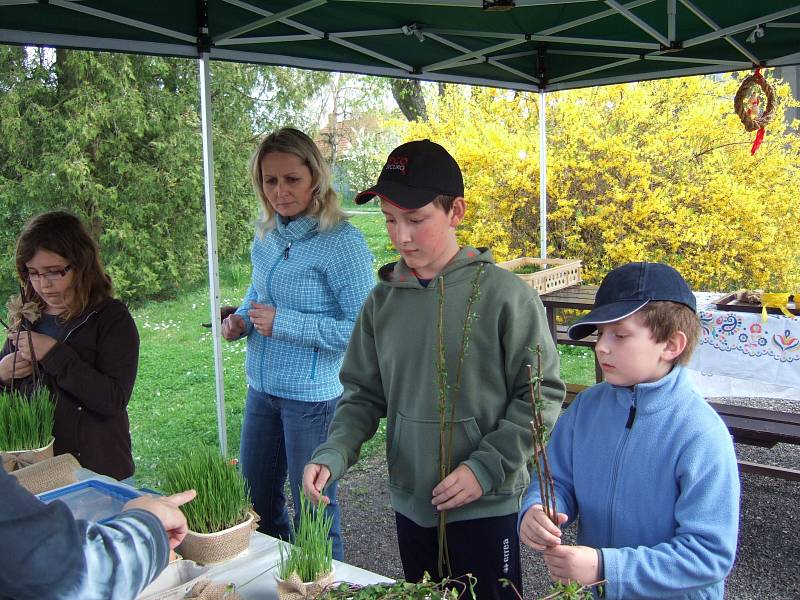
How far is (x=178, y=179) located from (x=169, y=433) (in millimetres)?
4999

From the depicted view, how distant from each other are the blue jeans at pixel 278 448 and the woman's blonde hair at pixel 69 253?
71 cm

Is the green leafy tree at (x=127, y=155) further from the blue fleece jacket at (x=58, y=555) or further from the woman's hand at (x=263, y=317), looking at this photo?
the blue fleece jacket at (x=58, y=555)

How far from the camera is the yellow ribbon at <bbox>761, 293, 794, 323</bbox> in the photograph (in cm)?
442

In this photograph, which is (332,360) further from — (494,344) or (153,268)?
(153,268)

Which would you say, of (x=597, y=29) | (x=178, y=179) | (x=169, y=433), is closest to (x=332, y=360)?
(x=597, y=29)

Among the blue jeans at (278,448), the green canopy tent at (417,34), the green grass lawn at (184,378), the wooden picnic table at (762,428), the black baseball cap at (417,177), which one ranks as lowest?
the green grass lawn at (184,378)

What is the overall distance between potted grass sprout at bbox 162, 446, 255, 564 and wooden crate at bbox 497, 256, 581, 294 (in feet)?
12.7

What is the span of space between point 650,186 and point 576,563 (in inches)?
307

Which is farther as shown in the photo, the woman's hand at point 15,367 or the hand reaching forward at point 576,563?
the woman's hand at point 15,367

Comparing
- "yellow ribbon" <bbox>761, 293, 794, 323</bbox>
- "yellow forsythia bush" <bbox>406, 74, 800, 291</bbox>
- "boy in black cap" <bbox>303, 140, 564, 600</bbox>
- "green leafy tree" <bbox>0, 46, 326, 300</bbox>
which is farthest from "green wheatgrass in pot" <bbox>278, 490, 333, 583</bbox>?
"green leafy tree" <bbox>0, 46, 326, 300</bbox>

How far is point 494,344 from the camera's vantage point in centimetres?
199

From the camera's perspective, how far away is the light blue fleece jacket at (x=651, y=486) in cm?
153

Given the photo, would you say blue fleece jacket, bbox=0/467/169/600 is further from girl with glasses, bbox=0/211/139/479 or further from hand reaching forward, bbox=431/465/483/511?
girl with glasses, bbox=0/211/139/479

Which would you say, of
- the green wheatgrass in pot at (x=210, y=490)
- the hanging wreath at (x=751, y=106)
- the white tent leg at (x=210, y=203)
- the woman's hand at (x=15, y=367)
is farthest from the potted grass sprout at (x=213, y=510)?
the hanging wreath at (x=751, y=106)
